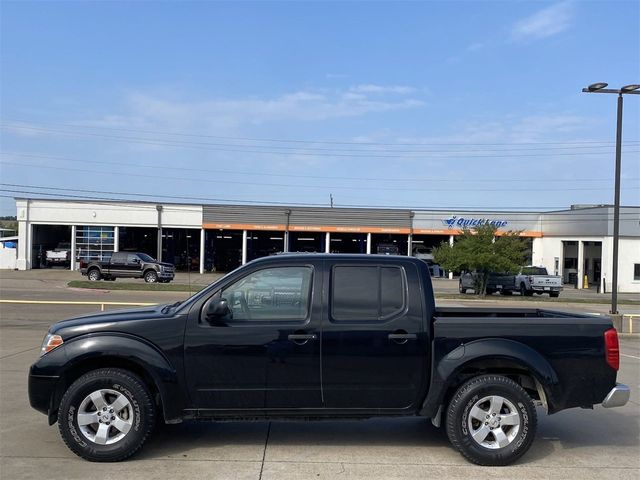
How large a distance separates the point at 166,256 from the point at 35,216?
12922 mm

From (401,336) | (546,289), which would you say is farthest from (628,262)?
(401,336)

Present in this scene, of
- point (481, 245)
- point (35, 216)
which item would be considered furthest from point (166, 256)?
point (481, 245)

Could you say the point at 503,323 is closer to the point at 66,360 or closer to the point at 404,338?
the point at 404,338

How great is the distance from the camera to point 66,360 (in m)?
5.10

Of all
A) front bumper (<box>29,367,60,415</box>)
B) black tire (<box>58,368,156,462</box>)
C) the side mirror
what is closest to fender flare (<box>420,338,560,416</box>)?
the side mirror

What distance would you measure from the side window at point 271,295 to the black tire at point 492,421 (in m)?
1.62

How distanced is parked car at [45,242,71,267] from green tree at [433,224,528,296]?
1389 inches

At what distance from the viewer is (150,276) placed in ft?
118

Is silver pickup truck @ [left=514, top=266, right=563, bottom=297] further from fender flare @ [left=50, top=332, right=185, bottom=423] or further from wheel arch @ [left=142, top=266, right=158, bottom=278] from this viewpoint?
fender flare @ [left=50, top=332, right=185, bottom=423]

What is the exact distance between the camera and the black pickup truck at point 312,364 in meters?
5.11

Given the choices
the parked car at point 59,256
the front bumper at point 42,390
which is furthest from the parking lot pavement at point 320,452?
the parked car at point 59,256

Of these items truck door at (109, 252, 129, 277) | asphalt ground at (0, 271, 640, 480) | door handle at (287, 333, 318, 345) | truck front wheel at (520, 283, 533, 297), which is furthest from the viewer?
truck front wheel at (520, 283, 533, 297)

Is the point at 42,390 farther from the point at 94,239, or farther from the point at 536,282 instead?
the point at 94,239

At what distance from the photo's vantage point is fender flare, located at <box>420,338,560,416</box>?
522 centimetres
